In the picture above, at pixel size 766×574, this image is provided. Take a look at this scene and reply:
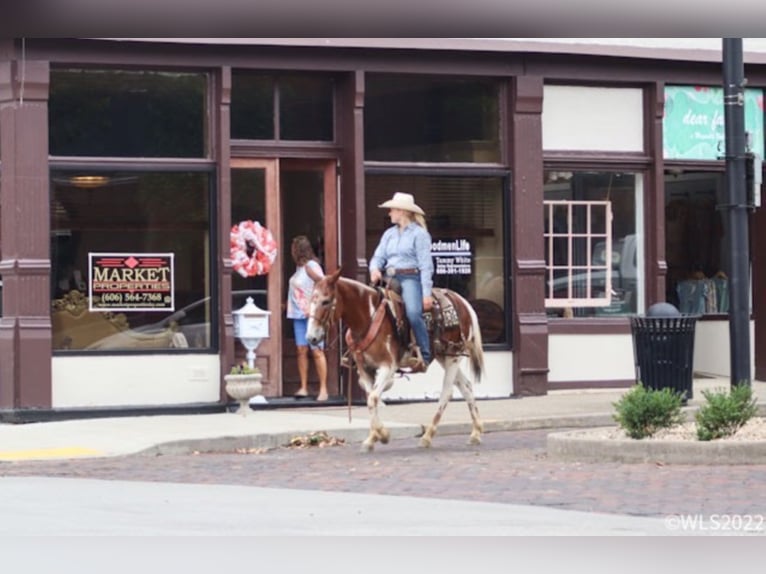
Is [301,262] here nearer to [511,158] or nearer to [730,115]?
[511,158]

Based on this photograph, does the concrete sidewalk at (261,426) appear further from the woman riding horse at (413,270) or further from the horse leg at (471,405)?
the woman riding horse at (413,270)

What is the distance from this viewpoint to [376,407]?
1462 centimetres

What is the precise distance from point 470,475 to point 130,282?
22.1ft

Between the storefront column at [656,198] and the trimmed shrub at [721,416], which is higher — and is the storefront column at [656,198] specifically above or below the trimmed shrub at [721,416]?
above

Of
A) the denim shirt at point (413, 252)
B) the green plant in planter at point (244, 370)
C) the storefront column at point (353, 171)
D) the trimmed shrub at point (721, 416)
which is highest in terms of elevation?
the storefront column at point (353, 171)

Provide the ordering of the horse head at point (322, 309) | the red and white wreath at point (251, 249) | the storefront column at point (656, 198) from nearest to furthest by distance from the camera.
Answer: the horse head at point (322, 309) < the red and white wreath at point (251, 249) < the storefront column at point (656, 198)

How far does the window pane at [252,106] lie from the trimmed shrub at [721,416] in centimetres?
752

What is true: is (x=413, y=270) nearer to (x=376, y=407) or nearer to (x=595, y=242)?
(x=376, y=407)

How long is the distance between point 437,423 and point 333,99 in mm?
5555

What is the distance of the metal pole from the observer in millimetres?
15578

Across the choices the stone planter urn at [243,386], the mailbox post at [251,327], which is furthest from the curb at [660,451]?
the mailbox post at [251,327]

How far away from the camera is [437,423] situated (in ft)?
50.5

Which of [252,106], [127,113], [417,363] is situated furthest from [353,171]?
[417,363]

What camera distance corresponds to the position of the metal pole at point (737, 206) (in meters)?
15.6
